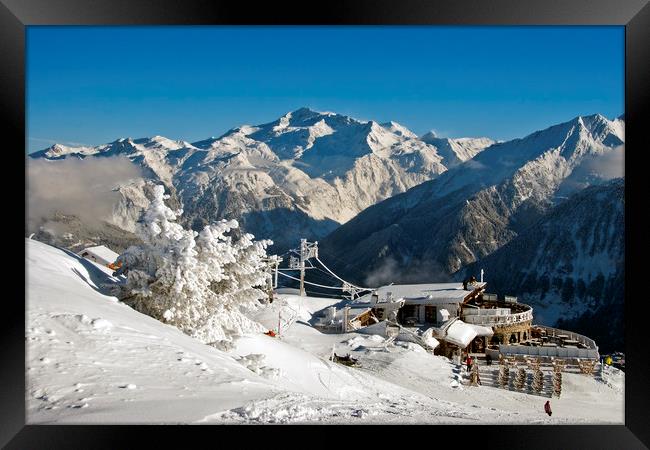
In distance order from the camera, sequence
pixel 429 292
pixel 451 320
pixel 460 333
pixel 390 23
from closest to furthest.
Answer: pixel 390 23 < pixel 460 333 < pixel 451 320 < pixel 429 292

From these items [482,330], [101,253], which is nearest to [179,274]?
[482,330]

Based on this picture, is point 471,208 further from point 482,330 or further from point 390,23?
point 390,23

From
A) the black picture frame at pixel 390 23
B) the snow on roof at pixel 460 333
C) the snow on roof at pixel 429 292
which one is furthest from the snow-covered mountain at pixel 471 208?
the black picture frame at pixel 390 23

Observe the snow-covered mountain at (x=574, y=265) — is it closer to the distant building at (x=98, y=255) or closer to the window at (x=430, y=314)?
the window at (x=430, y=314)

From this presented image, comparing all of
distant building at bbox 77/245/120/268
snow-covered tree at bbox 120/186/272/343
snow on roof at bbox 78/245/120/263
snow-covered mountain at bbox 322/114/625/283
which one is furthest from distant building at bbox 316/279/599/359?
snow-covered mountain at bbox 322/114/625/283

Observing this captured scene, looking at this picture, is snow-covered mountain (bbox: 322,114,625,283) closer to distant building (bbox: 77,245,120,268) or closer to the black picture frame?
distant building (bbox: 77,245,120,268)
